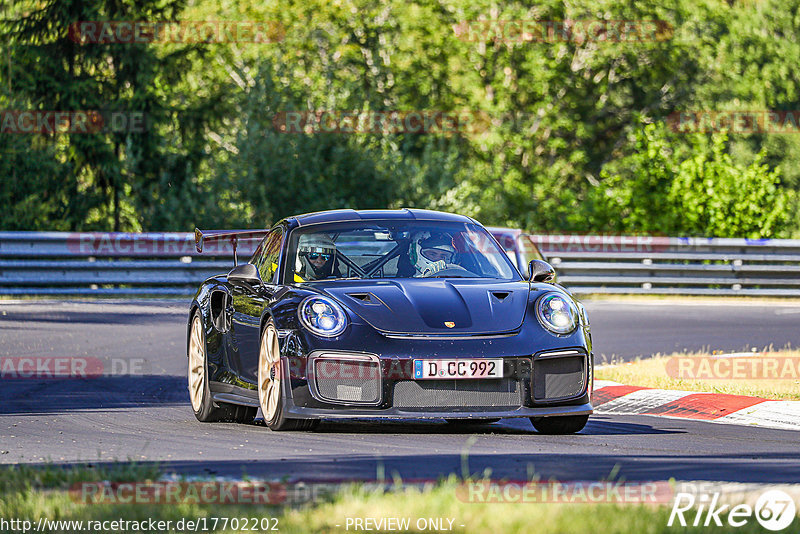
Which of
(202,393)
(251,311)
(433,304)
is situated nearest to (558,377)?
(433,304)

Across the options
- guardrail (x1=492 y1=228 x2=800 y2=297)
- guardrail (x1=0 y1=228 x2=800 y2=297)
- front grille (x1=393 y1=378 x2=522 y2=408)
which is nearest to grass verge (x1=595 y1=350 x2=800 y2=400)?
front grille (x1=393 y1=378 x2=522 y2=408)

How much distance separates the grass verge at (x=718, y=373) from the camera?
10.8 m

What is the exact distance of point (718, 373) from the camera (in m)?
12.3

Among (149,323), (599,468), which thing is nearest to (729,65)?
(149,323)

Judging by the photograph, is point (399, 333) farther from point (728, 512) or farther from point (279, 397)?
point (728, 512)

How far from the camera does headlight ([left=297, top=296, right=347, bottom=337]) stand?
7.95 m

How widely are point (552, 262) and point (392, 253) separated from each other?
14.8 m

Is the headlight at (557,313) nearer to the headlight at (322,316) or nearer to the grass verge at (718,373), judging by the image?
the headlight at (322,316)

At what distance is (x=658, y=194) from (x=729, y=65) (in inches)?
624

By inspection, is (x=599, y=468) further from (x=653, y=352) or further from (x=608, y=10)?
(x=608, y=10)

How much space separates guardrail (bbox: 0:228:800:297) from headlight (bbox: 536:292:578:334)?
12.5 m

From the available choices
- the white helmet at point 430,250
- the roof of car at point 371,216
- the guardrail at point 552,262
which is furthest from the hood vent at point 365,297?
the guardrail at point 552,262

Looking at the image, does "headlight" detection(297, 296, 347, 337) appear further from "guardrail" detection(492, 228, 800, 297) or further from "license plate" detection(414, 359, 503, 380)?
"guardrail" detection(492, 228, 800, 297)

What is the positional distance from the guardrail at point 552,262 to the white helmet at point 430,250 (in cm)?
1173
